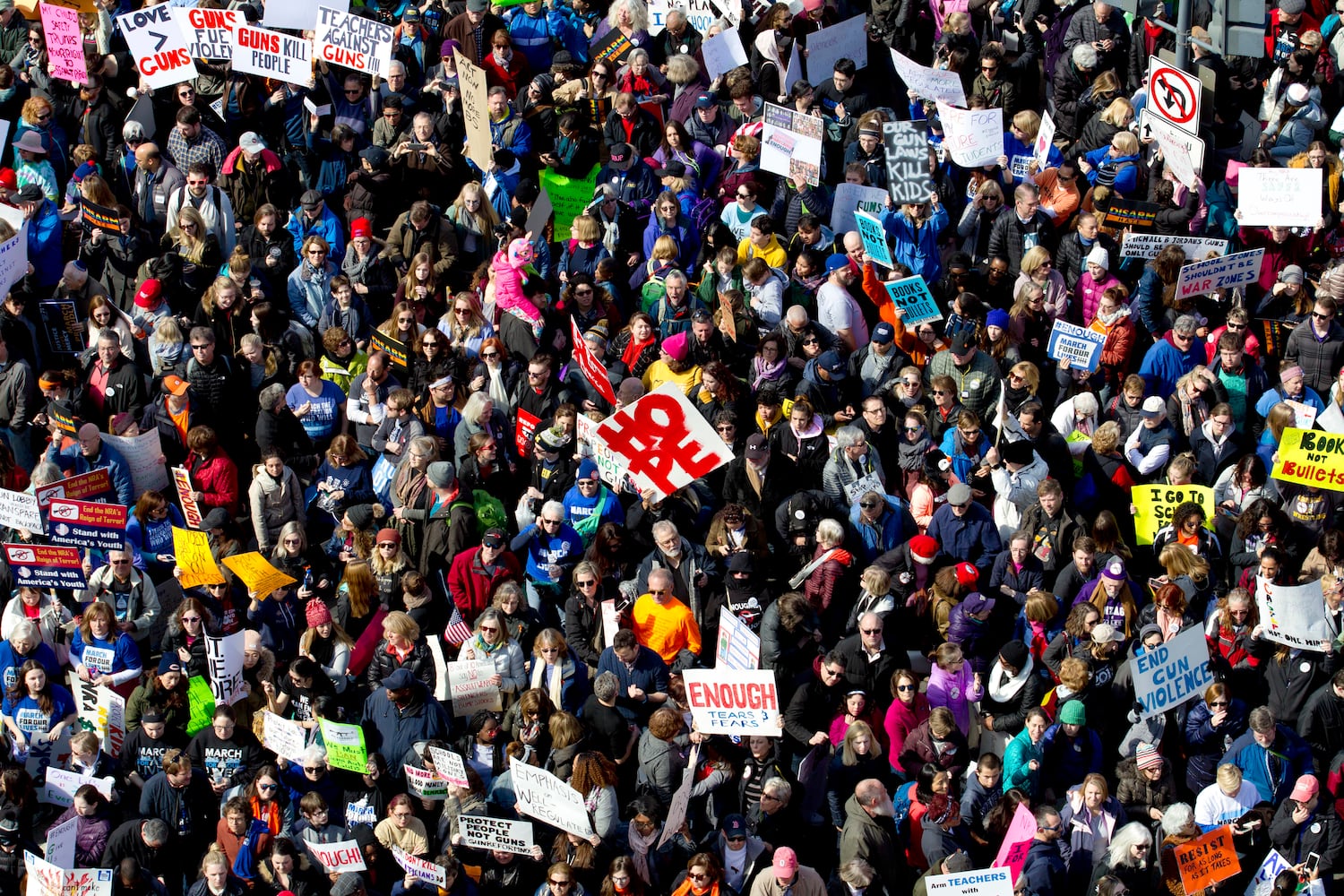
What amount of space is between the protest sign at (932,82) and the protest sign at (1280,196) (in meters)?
2.35

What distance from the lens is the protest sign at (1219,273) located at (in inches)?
636

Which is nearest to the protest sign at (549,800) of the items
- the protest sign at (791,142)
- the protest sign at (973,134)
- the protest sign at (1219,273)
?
the protest sign at (791,142)

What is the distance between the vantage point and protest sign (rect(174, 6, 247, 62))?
738 inches

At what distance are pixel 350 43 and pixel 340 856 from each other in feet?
25.0

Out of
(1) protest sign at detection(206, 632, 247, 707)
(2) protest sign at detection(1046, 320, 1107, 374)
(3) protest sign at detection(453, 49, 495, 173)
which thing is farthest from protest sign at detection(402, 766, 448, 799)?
(3) protest sign at detection(453, 49, 495, 173)

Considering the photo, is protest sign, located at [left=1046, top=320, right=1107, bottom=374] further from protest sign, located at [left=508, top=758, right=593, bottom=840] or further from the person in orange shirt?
protest sign, located at [left=508, top=758, right=593, bottom=840]

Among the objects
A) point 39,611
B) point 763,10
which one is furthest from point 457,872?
point 763,10

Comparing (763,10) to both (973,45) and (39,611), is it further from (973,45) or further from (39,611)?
(39,611)

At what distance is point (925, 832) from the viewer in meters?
13.2

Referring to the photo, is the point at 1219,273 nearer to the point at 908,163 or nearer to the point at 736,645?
the point at 908,163

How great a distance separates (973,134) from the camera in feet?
56.4

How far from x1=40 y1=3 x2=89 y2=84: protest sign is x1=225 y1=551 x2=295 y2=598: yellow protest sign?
5939mm

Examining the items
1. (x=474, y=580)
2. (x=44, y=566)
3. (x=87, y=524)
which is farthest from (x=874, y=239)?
(x=44, y=566)

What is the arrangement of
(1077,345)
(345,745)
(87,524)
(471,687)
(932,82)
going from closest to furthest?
1. (345,745)
2. (471,687)
3. (87,524)
4. (1077,345)
5. (932,82)
